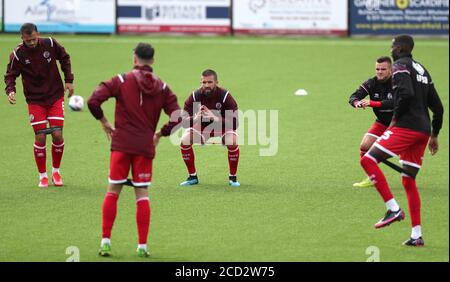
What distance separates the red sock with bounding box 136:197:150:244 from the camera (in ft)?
30.9

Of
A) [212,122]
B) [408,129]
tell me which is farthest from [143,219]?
[212,122]

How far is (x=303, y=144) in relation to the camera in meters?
17.0

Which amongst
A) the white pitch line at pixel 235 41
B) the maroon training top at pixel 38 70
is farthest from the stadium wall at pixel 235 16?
the maroon training top at pixel 38 70

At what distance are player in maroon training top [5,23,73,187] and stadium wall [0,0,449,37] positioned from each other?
21580 mm

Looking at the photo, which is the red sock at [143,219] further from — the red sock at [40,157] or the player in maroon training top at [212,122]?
the red sock at [40,157]

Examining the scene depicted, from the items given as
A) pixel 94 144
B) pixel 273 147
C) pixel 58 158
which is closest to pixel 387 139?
pixel 58 158

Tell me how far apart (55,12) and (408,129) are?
87.5ft

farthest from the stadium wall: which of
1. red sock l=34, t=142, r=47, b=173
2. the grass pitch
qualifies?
red sock l=34, t=142, r=47, b=173

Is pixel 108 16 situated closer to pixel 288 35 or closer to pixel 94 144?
pixel 288 35

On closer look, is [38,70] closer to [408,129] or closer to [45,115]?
[45,115]

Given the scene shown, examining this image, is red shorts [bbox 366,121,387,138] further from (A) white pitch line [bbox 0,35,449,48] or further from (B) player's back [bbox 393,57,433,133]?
(A) white pitch line [bbox 0,35,449,48]

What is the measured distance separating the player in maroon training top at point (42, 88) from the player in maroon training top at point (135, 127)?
397 centimetres

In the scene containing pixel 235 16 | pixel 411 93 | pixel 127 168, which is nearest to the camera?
pixel 127 168

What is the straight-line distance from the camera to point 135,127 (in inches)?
371
